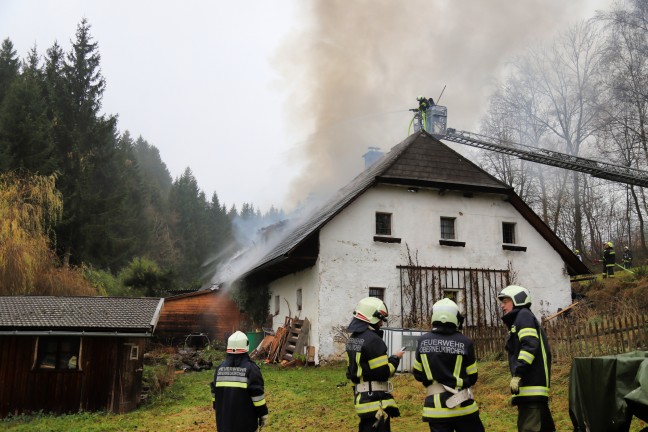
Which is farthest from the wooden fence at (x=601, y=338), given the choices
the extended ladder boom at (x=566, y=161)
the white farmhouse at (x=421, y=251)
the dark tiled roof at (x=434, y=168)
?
the extended ladder boom at (x=566, y=161)

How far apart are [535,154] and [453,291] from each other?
10927mm

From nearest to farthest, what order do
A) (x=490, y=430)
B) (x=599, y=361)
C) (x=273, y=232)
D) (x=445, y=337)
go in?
(x=445, y=337) < (x=599, y=361) < (x=490, y=430) < (x=273, y=232)

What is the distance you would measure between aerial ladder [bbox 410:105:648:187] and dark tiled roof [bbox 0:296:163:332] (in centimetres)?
1725

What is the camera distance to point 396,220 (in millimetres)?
18906

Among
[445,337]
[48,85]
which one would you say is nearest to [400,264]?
[445,337]

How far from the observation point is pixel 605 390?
5.88m

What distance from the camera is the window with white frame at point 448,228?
19.6m

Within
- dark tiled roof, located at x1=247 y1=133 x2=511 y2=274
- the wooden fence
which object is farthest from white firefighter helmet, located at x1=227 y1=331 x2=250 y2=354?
dark tiled roof, located at x1=247 y1=133 x2=511 y2=274

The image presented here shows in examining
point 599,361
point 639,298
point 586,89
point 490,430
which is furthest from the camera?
point 586,89

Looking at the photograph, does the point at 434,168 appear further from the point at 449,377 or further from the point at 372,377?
the point at 449,377

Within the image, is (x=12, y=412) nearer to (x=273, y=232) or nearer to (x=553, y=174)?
(x=273, y=232)

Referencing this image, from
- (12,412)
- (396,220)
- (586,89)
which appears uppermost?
(586,89)

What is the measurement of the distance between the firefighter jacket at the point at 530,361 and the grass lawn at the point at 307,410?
8.74 ft

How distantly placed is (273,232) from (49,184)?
417 inches
